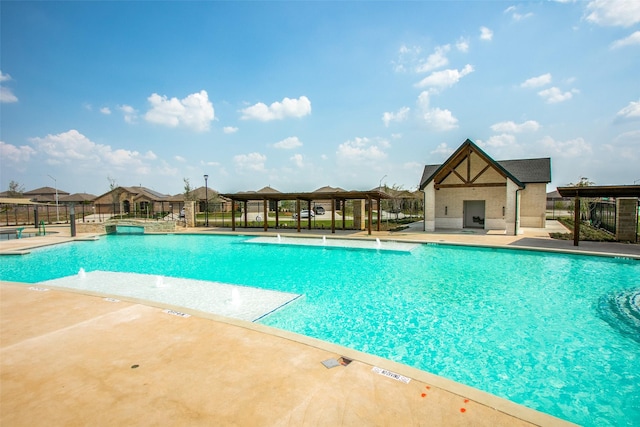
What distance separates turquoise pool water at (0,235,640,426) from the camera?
4719 mm

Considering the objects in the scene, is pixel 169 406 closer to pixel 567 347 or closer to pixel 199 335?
pixel 199 335

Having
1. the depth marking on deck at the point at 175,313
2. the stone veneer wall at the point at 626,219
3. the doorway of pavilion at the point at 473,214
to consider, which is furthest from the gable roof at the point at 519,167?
the depth marking on deck at the point at 175,313

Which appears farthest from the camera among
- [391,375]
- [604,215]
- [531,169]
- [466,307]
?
[531,169]

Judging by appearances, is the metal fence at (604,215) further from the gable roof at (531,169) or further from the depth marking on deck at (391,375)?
the depth marking on deck at (391,375)

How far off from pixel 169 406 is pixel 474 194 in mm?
23689

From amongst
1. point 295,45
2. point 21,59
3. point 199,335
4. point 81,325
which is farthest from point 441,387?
point 21,59

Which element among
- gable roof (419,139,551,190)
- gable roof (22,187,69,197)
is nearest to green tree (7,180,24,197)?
gable roof (22,187,69,197)

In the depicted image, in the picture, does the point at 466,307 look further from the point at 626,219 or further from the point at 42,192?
the point at 42,192

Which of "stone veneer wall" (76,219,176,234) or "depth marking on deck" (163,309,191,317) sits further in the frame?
"stone veneer wall" (76,219,176,234)

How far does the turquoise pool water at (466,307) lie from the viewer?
4719 mm

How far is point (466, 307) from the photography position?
780 cm

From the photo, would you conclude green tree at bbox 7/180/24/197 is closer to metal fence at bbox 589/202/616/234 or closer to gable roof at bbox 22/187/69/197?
gable roof at bbox 22/187/69/197

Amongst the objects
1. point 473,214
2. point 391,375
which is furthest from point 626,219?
point 391,375

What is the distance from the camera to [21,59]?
14961 millimetres
